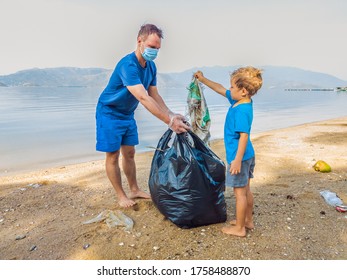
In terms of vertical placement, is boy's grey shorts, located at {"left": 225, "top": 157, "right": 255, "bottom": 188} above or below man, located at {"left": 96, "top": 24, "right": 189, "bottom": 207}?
below

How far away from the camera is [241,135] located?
235 centimetres

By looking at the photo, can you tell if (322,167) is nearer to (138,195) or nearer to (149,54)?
(138,195)

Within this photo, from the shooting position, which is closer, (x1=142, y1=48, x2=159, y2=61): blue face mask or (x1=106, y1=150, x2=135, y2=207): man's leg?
(x1=142, y1=48, x2=159, y2=61): blue face mask

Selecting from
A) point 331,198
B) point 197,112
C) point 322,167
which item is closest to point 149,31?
point 197,112

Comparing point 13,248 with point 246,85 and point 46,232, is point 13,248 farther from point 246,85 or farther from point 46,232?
point 246,85

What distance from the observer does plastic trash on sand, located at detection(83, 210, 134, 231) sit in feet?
9.01

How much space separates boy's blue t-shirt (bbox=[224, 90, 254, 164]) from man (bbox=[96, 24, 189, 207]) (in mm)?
401

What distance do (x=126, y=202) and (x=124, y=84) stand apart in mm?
1260

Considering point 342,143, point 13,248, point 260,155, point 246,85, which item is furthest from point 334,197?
point 342,143

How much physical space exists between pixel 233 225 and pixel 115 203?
1.34 m

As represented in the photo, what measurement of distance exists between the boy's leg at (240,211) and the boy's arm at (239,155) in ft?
0.69

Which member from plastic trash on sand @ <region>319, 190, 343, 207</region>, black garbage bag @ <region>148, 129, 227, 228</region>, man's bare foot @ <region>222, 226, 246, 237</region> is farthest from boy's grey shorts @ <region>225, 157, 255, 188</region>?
A: plastic trash on sand @ <region>319, 190, 343, 207</region>

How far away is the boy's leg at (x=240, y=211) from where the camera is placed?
2512mm

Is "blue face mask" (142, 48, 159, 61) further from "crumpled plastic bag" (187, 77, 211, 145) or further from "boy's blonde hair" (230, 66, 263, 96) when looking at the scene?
"boy's blonde hair" (230, 66, 263, 96)
